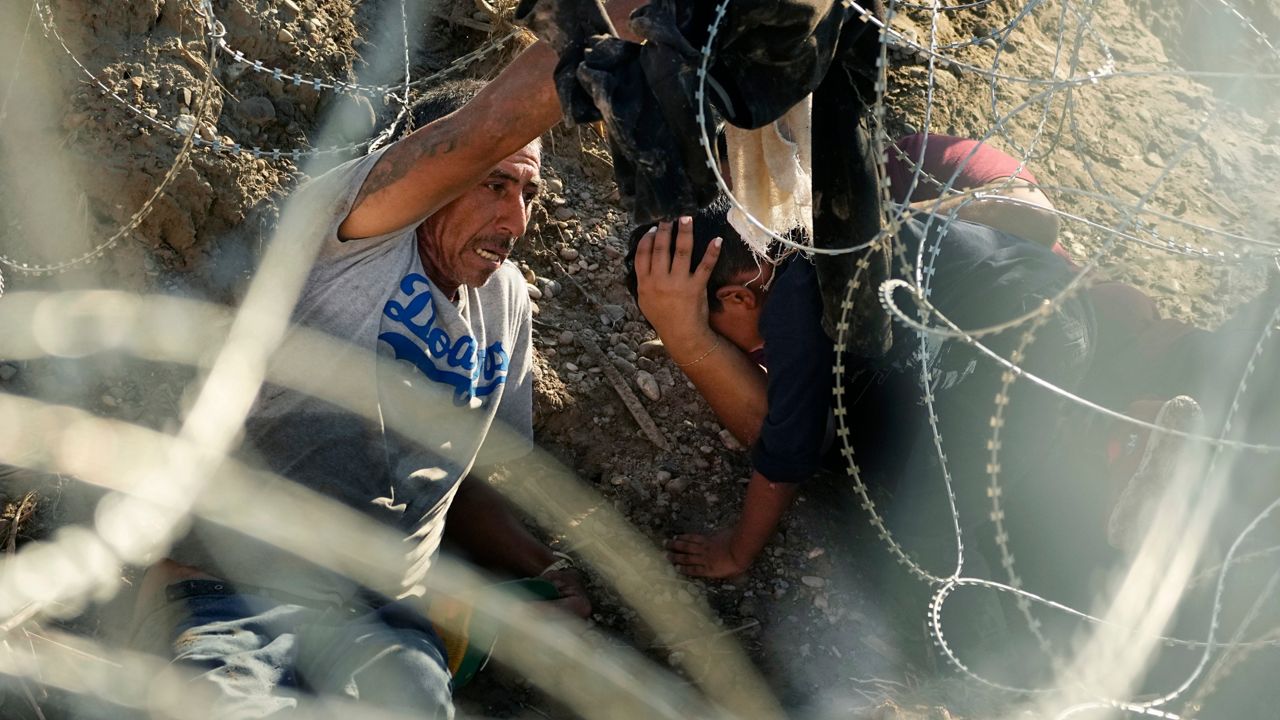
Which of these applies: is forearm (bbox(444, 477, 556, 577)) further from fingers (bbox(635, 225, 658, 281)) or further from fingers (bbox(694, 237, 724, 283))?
fingers (bbox(694, 237, 724, 283))

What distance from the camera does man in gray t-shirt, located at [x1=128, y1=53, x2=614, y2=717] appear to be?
8.72 feet

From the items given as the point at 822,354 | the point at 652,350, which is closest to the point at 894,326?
the point at 822,354

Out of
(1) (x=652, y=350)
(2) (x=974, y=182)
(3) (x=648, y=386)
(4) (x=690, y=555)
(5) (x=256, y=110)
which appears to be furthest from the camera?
(1) (x=652, y=350)

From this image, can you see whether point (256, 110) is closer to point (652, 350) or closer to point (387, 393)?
point (387, 393)

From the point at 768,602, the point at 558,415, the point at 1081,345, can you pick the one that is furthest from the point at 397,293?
the point at 1081,345

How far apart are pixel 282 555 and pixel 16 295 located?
1291 millimetres

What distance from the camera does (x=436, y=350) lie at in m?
2.99

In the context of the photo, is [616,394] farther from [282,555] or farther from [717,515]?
[282,555]

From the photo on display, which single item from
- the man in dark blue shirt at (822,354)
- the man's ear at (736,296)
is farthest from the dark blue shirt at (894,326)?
the man's ear at (736,296)

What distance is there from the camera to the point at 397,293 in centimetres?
289

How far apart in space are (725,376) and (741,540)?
0.56m

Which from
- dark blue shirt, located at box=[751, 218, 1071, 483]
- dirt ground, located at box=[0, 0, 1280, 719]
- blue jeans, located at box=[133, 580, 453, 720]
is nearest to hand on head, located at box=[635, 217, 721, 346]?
dark blue shirt, located at box=[751, 218, 1071, 483]

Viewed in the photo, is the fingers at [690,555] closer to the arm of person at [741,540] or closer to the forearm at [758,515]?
the arm of person at [741,540]

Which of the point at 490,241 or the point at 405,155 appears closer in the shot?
the point at 405,155
